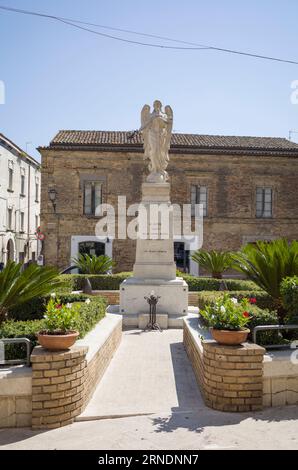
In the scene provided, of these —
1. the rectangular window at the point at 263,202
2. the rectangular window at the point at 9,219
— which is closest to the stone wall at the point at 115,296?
the rectangular window at the point at 263,202

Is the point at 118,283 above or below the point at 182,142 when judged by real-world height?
below

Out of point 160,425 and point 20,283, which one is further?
point 20,283

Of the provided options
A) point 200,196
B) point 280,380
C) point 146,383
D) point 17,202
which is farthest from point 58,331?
point 17,202

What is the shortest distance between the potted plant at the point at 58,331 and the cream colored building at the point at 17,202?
68.2ft

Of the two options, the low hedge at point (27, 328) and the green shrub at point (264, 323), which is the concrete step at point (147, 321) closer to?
the low hedge at point (27, 328)

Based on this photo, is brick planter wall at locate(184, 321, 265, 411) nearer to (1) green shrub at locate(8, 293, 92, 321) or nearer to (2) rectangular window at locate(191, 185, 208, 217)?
(1) green shrub at locate(8, 293, 92, 321)

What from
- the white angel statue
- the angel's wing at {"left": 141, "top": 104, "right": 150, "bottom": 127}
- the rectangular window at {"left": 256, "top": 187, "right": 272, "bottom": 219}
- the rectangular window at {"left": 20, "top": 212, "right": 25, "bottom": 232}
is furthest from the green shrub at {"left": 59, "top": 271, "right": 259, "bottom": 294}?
the rectangular window at {"left": 20, "top": 212, "right": 25, "bottom": 232}

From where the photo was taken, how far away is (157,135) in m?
11.7

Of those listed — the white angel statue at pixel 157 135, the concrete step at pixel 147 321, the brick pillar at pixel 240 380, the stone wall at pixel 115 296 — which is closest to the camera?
the brick pillar at pixel 240 380

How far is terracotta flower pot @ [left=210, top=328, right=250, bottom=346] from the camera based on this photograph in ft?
16.0

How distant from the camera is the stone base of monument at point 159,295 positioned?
1055 centimetres

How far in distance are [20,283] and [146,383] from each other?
2.31m

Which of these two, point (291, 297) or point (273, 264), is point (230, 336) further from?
point (273, 264)
